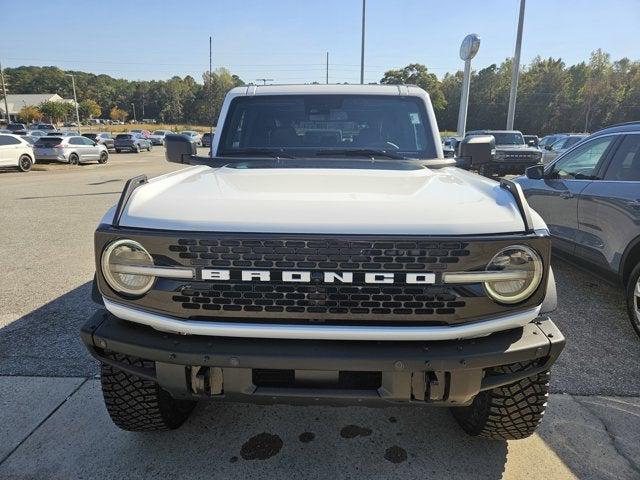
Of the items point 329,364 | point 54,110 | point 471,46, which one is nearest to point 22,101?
point 54,110

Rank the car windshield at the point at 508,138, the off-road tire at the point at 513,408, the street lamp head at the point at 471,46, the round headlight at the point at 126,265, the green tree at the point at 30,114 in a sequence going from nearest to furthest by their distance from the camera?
the round headlight at the point at 126,265 → the off-road tire at the point at 513,408 → the street lamp head at the point at 471,46 → the car windshield at the point at 508,138 → the green tree at the point at 30,114

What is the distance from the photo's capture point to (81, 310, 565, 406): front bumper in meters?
1.83

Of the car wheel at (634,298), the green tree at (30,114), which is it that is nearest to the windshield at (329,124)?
the car wheel at (634,298)

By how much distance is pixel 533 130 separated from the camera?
3228 inches

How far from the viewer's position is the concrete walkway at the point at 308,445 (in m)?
2.35

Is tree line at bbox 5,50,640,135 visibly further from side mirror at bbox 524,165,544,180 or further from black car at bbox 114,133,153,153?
side mirror at bbox 524,165,544,180

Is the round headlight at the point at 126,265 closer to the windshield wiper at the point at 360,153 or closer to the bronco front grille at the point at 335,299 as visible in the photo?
the bronco front grille at the point at 335,299

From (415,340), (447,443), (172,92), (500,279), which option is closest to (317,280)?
(415,340)

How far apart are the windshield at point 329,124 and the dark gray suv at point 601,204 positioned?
188cm

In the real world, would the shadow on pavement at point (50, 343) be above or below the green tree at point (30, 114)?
below

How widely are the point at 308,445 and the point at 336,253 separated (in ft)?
4.14

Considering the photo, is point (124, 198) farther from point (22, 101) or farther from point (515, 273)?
point (22, 101)

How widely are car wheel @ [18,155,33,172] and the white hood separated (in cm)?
2033

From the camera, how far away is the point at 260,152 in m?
3.44
